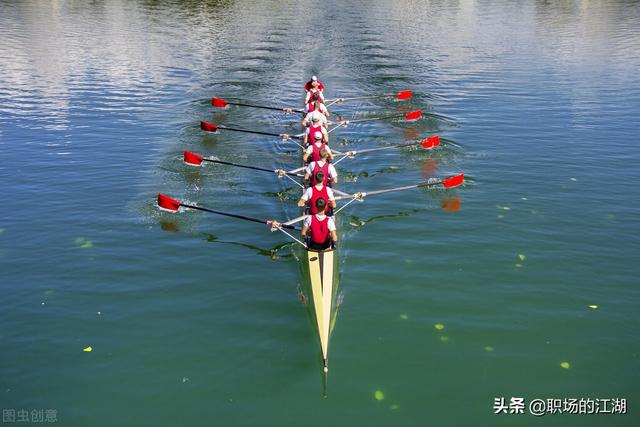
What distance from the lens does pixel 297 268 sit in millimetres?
16797

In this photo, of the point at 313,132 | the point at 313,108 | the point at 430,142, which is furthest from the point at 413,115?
the point at 313,132

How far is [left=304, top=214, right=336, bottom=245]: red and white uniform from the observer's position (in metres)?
15.4

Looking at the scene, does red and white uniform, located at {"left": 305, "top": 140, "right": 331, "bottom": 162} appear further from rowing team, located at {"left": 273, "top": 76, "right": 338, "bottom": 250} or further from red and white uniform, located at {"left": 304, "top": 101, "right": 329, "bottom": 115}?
red and white uniform, located at {"left": 304, "top": 101, "right": 329, "bottom": 115}

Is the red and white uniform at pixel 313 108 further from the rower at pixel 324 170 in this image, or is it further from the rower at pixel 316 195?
the rower at pixel 316 195

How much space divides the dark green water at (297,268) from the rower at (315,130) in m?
1.78

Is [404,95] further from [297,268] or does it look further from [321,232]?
[321,232]

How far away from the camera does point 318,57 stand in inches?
1902

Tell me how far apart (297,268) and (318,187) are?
8.14 feet

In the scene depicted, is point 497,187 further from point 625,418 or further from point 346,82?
point 346,82

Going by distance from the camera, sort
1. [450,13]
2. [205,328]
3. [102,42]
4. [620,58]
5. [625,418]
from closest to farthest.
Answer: [625,418] < [205,328] < [620,58] < [102,42] < [450,13]

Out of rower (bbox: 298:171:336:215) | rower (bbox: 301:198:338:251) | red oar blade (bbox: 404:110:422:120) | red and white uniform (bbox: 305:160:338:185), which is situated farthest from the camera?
red oar blade (bbox: 404:110:422:120)

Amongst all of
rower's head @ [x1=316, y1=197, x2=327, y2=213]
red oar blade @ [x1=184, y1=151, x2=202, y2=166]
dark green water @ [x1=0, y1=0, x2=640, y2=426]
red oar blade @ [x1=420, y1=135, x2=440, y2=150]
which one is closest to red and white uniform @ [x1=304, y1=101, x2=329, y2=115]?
dark green water @ [x1=0, y1=0, x2=640, y2=426]

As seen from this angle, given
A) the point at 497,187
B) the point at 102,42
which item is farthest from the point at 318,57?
the point at 497,187

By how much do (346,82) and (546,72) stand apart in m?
15.0
